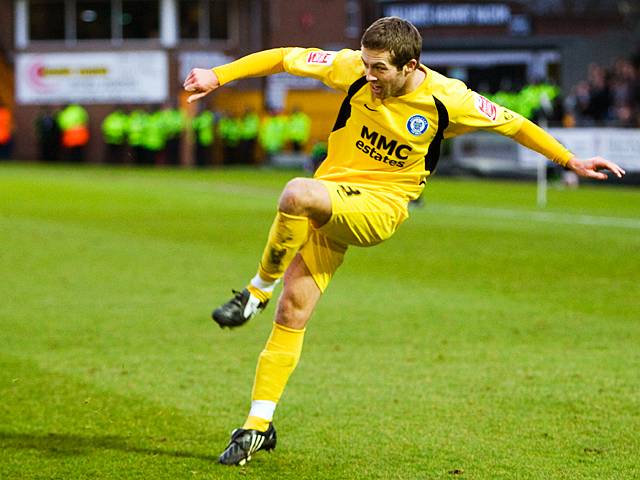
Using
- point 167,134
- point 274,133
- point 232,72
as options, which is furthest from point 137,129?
point 232,72

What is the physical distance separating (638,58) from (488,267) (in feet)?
78.2

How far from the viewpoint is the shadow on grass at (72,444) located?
6438mm

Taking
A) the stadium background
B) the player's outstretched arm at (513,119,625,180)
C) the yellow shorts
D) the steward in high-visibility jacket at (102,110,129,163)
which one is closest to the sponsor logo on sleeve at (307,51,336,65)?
the yellow shorts

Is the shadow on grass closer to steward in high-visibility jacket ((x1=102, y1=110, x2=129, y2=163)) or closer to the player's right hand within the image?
the player's right hand

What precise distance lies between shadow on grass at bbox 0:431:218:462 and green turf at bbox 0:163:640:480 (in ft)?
0.06

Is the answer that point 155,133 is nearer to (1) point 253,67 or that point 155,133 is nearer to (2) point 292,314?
(1) point 253,67

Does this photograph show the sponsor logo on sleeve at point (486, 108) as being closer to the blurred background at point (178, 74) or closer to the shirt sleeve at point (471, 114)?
the shirt sleeve at point (471, 114)

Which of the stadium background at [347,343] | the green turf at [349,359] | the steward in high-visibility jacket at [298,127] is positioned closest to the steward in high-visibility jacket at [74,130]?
the steward in high-visibility jacket at [298,127]

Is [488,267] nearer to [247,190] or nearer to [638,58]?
[247,190]

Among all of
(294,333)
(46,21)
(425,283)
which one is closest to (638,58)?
(46,21)

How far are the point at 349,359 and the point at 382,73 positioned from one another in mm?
3506

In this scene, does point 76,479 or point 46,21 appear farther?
point 46,21

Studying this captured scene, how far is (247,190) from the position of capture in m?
30.4

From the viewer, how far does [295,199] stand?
5.86 m
